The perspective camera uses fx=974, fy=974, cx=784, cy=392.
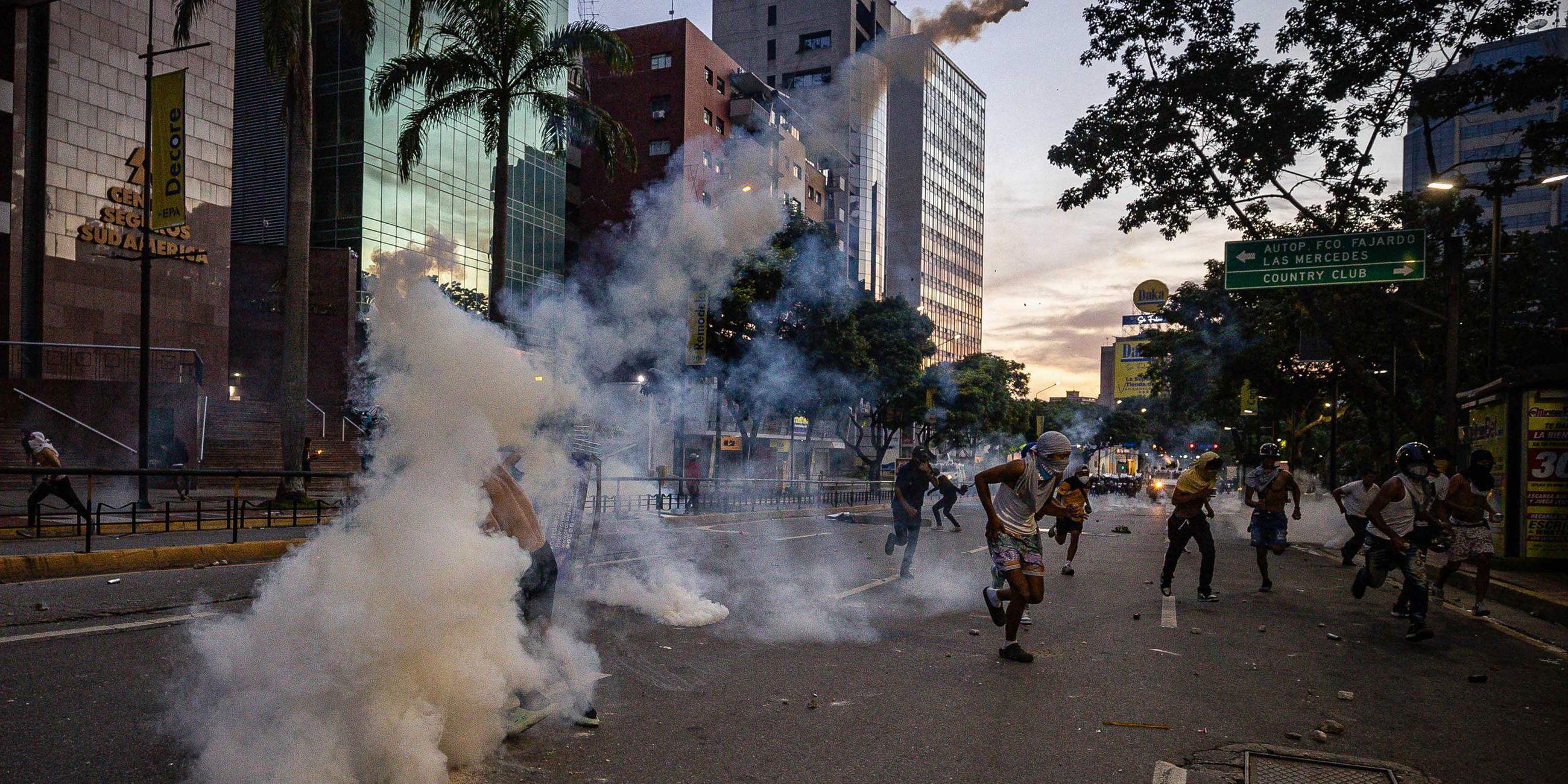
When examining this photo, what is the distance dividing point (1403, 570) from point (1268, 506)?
135 inches

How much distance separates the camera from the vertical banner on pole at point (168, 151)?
57.8 ft

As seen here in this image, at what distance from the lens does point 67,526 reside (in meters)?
12.4

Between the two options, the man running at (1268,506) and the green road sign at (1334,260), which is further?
the green road sign at (1334,260)

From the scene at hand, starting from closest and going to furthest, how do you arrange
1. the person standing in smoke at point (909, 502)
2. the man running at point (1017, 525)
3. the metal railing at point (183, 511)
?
the man running at point (1017, 525)
the metal railing at point (183, 511)
the person standing in smoke at point (909, 502)

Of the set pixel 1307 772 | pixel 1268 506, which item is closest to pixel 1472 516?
pixel 1268 506

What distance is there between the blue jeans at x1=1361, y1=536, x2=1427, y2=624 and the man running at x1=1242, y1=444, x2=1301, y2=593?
2.35m

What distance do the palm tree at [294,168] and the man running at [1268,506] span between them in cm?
1497

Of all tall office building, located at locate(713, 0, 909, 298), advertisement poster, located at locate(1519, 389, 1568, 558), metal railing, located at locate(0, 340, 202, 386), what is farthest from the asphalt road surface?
tall office building, located at locate(713, 0, 909, 298)

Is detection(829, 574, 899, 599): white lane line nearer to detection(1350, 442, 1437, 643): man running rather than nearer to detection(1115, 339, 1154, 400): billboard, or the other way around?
detection(1350, 442, 1437, 643): man running

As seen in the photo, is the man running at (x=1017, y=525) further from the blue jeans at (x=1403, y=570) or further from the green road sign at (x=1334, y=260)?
the green road sign at (x=1334, y=260)

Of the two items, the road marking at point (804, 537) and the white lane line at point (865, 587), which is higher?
the white lane line at point (865, 587)

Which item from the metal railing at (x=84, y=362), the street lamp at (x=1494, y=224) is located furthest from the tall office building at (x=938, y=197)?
the street lamp at (x=1494, y=224)

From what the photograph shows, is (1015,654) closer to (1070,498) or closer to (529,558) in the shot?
(1070,498)

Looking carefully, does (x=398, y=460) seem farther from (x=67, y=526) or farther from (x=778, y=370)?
(x=778, y=370)
